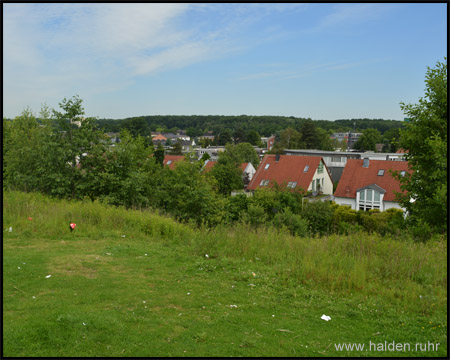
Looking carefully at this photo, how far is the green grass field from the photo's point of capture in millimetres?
3953

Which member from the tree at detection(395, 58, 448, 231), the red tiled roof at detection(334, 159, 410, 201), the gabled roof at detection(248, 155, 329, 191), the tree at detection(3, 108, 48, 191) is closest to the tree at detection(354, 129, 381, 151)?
the gabled roof at detection(248, 155, 329, 191)

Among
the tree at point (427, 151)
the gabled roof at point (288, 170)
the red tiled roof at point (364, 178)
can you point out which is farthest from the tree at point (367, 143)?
the tree at point (427, 151)

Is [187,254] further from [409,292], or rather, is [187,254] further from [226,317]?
[409,292]

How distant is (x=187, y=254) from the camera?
→ 7453mm

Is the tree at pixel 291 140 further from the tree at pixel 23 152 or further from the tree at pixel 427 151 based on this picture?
the tree at pixel 427 151

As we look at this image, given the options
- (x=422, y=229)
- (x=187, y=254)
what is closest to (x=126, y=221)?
(x=187, y=254)

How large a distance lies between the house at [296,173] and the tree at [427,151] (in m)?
25.7

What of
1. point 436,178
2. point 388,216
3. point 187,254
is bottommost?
point 388,216

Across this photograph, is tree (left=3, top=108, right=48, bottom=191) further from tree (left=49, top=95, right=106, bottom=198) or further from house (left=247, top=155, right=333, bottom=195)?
house (left=247, top=155, right=333, bottom=195)

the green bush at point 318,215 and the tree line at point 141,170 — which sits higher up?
the tree line at point 141,170

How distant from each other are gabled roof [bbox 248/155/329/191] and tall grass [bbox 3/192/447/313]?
95.0 ft

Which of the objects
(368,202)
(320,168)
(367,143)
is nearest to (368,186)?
(368,202)

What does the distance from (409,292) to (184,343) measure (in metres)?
3.50

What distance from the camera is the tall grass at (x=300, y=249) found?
18.8 ft
